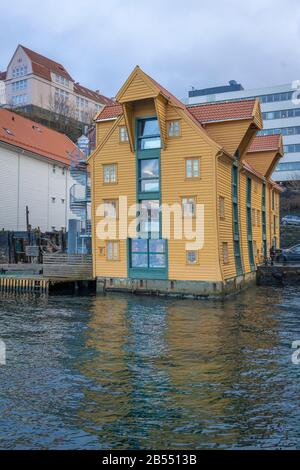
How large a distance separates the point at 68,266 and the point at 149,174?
27.5 feet

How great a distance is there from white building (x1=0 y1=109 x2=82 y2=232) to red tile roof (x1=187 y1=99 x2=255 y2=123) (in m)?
22.1

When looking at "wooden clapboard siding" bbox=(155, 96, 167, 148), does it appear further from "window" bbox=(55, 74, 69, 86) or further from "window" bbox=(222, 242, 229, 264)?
"window" bbox=(55, 74, 69, 86)

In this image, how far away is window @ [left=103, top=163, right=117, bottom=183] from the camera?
92.1 feet

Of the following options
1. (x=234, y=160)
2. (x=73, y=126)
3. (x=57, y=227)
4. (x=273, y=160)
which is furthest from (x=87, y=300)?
(x=73, y=126)

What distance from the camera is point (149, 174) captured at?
88.9 feet

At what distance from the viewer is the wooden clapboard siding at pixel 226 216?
2567cm

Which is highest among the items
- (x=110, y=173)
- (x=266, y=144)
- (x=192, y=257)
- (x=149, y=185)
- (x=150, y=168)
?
(x=266, y=144)

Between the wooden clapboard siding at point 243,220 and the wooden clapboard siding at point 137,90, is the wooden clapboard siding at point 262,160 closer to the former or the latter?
the wooden clapboard siding at point 243,220

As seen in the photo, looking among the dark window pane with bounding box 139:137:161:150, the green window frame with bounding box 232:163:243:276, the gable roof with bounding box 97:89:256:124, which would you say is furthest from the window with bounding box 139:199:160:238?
the gable roof with bounding box 97:89:256:124

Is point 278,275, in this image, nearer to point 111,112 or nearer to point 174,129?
point 174,129

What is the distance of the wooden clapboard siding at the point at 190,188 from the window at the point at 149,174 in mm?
533

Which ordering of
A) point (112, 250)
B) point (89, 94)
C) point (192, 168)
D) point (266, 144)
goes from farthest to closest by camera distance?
point (89, 94) → point (266, 144) → point (112, 250) → point (192, 168)
